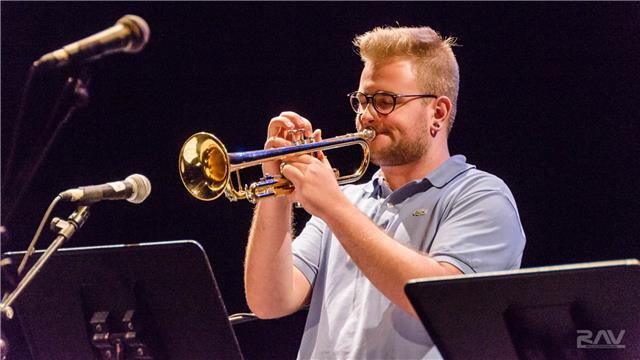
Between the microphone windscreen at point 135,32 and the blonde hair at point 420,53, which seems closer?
the microphone windscreen at point 135,32

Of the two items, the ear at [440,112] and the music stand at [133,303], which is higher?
the ear at [440,112]

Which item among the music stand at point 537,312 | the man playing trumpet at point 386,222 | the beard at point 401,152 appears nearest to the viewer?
the music stand at point 537,312

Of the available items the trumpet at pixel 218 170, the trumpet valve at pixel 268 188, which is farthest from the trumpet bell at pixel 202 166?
the trumpet valve at pixel 268 188

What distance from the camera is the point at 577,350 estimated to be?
1.81 m

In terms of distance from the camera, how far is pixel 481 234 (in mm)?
2639

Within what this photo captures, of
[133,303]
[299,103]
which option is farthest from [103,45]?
[299,103]

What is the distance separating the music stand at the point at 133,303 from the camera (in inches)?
82.5

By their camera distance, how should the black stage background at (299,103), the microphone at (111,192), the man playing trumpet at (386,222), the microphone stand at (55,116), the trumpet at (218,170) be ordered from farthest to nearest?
1. the black stage background at (299,103)
2. the trumpet at (218,170)
3. the man playing trumpet at (386,222)
4. the microphone at (111,192)
5. the microphone stand at (55,116)

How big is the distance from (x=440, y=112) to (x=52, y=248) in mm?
1724

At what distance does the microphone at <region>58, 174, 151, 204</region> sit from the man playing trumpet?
2.03ft

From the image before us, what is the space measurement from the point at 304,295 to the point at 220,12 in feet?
7.10

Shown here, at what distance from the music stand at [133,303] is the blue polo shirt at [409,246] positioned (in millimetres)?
662

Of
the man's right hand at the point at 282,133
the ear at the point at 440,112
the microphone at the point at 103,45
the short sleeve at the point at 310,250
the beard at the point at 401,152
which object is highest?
the microphone at the point at 103,45

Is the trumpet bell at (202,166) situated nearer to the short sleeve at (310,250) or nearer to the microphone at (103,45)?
the short sleeve at (310,250)
